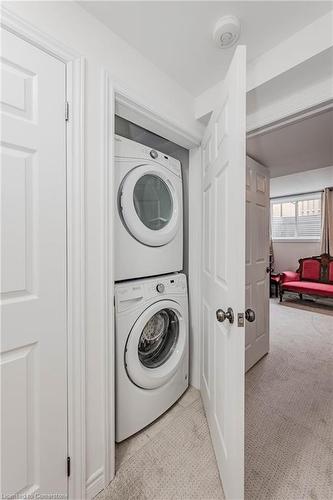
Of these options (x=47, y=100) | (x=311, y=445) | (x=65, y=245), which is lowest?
(x=311, y=445)

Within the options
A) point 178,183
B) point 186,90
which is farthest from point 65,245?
point 186,90

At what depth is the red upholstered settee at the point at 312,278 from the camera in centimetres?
418

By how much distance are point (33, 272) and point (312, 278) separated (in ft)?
16.5

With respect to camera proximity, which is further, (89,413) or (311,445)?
(311,445)

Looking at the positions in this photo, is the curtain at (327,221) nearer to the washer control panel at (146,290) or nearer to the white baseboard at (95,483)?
the washer control panel at (146,290)

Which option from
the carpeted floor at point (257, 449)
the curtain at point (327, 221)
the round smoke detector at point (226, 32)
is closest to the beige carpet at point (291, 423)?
the carpeted floor at point (257, 449)

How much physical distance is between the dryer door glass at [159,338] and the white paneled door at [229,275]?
0.36 metres

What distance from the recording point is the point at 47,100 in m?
0.91

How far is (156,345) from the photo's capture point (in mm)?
1622

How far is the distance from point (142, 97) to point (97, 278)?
3.36 ft

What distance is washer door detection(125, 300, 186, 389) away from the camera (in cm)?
132

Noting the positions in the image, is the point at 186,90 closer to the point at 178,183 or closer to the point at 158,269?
the point at 178,183

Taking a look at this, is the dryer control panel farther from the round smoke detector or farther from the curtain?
the curtain

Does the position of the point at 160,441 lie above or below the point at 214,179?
below
